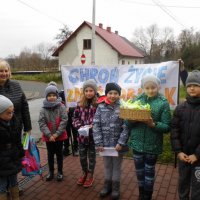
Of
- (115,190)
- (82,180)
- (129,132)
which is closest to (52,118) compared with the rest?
(82,180)

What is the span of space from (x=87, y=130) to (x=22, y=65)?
168 ft

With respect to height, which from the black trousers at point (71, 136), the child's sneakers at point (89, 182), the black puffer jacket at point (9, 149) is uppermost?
the black puffer jacket at point (9, 149)

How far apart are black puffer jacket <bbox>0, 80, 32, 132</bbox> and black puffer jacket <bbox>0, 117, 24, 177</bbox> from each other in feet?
0.96

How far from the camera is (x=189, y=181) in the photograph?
3418 mm

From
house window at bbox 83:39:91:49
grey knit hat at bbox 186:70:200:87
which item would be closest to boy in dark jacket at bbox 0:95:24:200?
grey knit hat at bbox 186:70:200:87

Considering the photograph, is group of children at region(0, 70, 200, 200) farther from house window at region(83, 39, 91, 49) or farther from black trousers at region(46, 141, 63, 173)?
house window at region(83, 39, 91, 49)

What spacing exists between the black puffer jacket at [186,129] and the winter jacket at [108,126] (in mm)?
771

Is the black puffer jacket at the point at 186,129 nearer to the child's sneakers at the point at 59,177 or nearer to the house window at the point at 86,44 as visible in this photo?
the child's sneakers at the point at 59,177

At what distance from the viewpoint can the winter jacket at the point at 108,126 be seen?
153 inches

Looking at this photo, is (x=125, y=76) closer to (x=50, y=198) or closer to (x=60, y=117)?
(x=60, y=117)

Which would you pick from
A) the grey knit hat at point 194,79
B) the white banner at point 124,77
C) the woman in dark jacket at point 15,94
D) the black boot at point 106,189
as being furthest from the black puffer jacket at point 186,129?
the woman in dark jacket at point 15,94

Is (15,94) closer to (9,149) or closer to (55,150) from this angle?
(9,149)

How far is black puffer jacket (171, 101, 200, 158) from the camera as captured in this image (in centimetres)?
319

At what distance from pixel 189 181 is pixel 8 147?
86.2 inches
